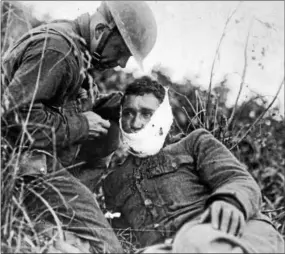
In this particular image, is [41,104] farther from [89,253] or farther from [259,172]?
[259,172]

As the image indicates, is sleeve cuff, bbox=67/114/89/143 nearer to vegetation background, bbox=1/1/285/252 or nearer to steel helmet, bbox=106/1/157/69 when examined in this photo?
vegetation background, bbox=1/1/285/252

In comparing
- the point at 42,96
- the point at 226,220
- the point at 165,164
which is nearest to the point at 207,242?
the point at 226,220

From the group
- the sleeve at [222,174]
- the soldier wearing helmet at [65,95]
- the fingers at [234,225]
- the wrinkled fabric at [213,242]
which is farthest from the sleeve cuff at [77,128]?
the fingers at [234,225]

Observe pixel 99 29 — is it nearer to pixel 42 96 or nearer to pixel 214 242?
pixel 42 96

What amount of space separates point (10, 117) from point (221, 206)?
1215mm

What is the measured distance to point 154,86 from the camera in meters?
5.31

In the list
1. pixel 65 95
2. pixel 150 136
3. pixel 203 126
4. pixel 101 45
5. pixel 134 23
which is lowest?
pixel 203 126

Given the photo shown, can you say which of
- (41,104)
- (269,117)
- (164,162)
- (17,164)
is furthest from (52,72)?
(269,117)

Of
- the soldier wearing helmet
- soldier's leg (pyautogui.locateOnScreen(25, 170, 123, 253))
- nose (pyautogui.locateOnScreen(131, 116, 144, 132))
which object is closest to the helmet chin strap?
the soldier wearing helmet

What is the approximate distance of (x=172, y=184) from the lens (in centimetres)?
513

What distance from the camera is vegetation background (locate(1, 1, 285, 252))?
4570 mm

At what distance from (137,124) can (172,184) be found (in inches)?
15.9

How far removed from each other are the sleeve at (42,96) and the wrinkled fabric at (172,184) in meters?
0.50

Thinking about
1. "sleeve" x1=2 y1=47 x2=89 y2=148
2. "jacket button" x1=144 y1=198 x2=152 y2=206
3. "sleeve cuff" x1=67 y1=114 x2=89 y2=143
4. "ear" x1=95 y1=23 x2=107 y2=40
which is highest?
"ear" x1=95 y1=23 x2=107 y2=40
